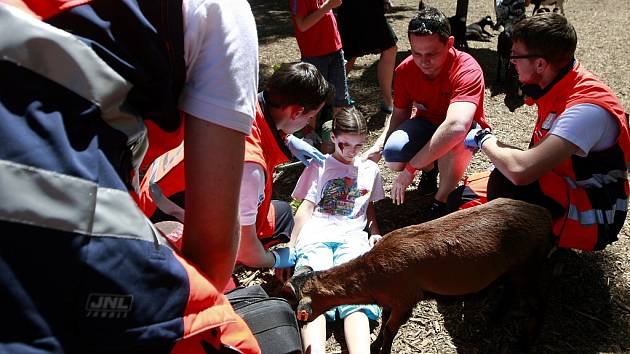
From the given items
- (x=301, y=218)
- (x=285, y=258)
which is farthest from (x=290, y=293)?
(x=301, y=218)

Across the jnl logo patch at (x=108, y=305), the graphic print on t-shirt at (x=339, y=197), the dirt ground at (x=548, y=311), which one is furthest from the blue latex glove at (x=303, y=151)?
the jnl logo patch at (x=108, y=305)

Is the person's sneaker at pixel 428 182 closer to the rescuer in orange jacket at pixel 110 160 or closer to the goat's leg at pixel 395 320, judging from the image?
the goat's leg at pixel 395 320

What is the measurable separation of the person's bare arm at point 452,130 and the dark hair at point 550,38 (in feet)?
2.34

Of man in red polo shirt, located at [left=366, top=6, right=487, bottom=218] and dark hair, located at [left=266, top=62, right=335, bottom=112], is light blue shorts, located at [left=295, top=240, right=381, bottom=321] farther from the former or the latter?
dark hair, located at [left=266, top=62, right=335, bottom=112]

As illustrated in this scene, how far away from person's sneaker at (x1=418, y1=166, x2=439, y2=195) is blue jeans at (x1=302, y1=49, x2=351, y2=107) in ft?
4.61

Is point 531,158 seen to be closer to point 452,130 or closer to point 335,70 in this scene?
point 452,130

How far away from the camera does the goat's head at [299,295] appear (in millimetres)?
2652

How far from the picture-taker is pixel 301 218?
372 cm

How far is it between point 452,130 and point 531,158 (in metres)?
0.80

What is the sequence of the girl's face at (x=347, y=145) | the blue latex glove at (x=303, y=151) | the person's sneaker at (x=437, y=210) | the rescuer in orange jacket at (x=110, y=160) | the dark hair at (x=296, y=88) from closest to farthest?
the rescuer in orange jacket at (x=110, y=160) → the dark hair at (x=296, y=88) → the girl's face at (x=347, y=145) → the blue latex glove at (x=303, y=151) → the person's sneaker at (x=437, y=210)

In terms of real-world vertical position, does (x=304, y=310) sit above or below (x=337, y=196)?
above

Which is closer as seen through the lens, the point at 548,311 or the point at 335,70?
the point at 548,311

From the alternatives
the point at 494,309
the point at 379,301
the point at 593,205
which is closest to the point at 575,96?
the point at 593,205

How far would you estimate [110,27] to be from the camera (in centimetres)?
94
